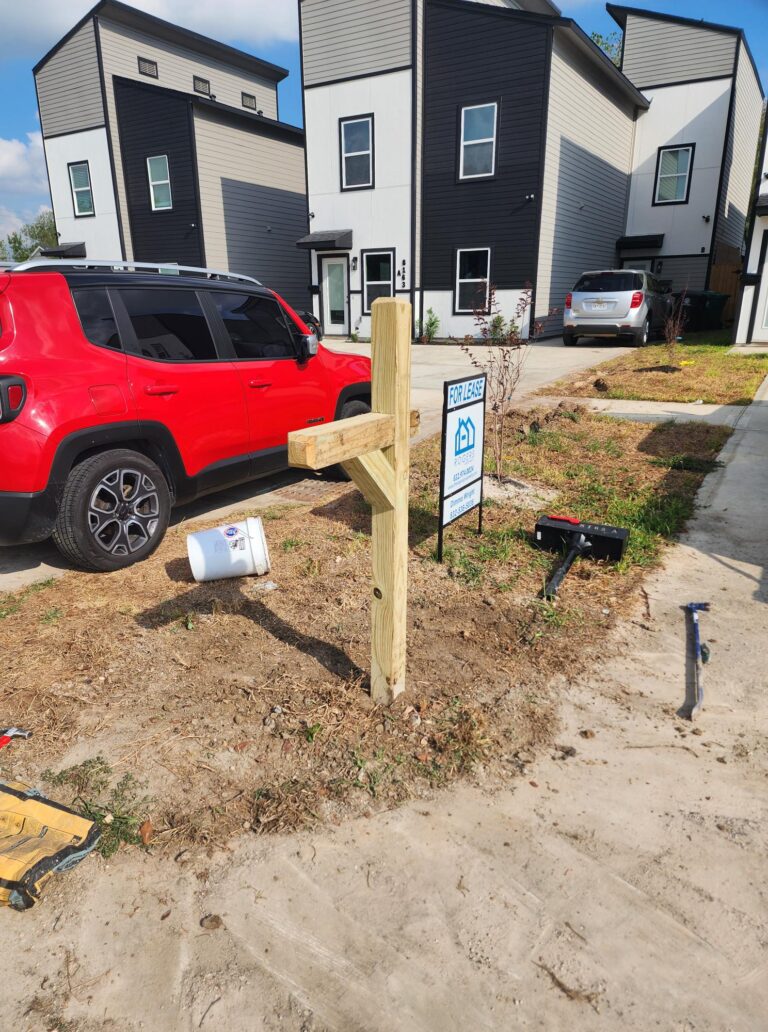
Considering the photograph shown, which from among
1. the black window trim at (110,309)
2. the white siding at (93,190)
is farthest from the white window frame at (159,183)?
the black window trim at (110,309)

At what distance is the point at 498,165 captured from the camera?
58.1 feet

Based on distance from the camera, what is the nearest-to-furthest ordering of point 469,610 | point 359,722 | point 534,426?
point 359,722, point 469,610, point 534,426

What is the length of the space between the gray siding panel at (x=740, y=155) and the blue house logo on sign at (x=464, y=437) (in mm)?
22641

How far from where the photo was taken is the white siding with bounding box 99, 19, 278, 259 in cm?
2200

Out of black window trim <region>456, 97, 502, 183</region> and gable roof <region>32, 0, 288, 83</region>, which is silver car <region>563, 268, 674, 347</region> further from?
gable roof <region>32, 0, 288, 83</region>

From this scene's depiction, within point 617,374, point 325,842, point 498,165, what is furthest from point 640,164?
point 325,842

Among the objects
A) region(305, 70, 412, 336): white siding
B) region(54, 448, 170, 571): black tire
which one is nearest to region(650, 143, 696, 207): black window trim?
region(305, 70, 412, 336): white siding

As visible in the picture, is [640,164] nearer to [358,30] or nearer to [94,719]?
[358,30]

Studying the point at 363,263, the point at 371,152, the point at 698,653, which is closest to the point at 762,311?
the point at 363,263

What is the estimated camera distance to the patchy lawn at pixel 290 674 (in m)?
2.51

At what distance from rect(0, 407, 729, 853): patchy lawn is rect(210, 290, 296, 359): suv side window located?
1.37 meters

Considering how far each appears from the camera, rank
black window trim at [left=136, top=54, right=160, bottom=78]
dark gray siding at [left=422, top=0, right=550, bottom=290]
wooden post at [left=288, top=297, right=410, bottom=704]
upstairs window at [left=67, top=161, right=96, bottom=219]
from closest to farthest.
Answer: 1. wooden post at [left=288, top=297, right=410, bottom=704]
2. dark gray siding at [left=422, top=0, right=550, bottom=290]
3. black window trim at [left=136, top=54, right=160, bottom=78]
4. upstairs window at [left=67, top=161, right=96, bottom=219]

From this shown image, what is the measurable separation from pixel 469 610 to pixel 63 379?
269 centimetres

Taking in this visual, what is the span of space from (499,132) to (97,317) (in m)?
16.5
